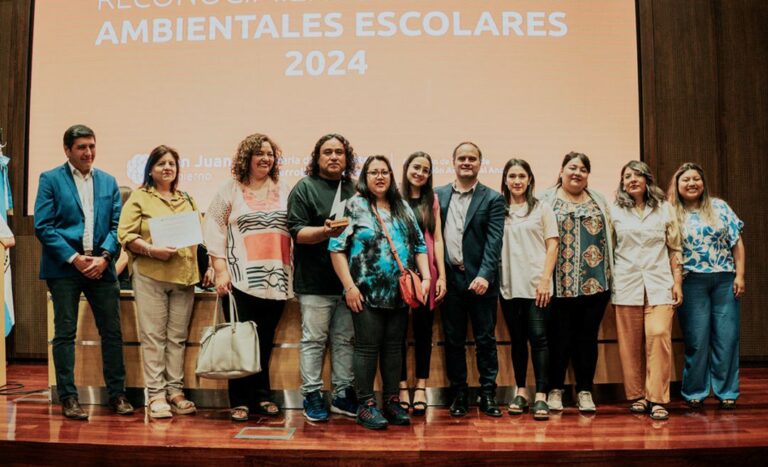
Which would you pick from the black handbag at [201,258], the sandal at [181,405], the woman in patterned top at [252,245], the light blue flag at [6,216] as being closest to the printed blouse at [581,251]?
the woman in patterned top at [252,245]

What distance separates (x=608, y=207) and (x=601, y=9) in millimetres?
2102

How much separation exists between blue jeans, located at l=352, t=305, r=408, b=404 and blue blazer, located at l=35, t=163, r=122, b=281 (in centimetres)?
141

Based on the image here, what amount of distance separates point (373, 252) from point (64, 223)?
5.33 feet

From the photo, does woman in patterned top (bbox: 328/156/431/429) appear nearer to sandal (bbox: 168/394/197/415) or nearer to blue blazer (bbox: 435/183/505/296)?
blue blazer (bbox: 435/183/505/296)

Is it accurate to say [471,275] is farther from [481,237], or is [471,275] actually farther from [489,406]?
[489,406]

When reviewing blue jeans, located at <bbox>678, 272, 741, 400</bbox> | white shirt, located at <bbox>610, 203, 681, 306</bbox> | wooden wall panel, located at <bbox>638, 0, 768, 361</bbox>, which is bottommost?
blue jeans, located at <bbox>678, 272, 741, 400</bbox>

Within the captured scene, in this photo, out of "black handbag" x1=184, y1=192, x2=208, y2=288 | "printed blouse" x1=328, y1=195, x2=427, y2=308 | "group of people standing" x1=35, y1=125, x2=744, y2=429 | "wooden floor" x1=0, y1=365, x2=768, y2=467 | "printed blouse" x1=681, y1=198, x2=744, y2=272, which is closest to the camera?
"wooden floor" x1=0, y1=365, x2=768, y2=467

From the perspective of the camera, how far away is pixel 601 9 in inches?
182

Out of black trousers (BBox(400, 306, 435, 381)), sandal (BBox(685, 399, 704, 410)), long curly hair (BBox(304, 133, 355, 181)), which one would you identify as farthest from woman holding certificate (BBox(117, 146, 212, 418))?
sandal (BBox(685, 399, 704, 410))

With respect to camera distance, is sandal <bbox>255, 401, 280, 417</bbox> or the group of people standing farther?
sandal <bbox>255, 401, 280, 417</bbox>

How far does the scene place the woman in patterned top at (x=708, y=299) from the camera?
10.9 feet

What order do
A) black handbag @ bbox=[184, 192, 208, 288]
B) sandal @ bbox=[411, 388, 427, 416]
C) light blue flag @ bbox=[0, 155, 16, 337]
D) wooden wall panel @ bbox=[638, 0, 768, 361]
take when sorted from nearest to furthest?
sandal @ bbox=[411, 388, 427, 416] < black handbag @ bbox=[184, 192, 208, 288] < light blue flag @ bbox=[0, 155, 16, 337] < wooden wall panel @ bbox=[638, 0, 768, 361]

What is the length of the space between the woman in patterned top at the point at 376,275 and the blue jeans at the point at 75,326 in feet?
4.14

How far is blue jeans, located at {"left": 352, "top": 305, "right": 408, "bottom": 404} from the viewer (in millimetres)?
2812
